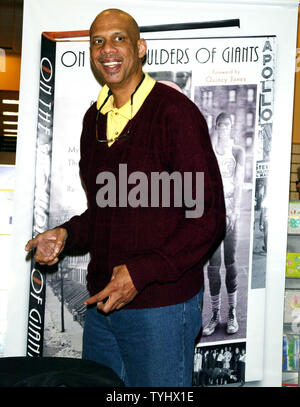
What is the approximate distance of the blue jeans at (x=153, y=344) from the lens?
54.4 inches

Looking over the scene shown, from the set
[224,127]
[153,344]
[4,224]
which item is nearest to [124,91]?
[153,344]

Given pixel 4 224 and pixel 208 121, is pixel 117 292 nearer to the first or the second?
pixel 208 121

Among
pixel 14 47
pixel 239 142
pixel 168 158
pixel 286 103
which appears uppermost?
pixel 14 47

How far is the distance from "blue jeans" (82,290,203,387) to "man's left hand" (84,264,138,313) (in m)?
0.16

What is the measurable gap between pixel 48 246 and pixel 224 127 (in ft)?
3.73

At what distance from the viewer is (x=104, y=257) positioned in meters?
1.46

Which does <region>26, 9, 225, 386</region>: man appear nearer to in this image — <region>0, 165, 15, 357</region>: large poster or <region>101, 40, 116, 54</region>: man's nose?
<region>101, 40, 116, 54</region>: man's nose

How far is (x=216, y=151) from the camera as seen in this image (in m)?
2.35

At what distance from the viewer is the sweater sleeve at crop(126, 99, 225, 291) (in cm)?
129

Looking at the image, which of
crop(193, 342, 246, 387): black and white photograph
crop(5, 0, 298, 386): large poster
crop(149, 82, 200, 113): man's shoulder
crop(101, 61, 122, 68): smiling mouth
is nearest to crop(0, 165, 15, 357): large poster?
crop(5, 0, 298, 386): large poster
